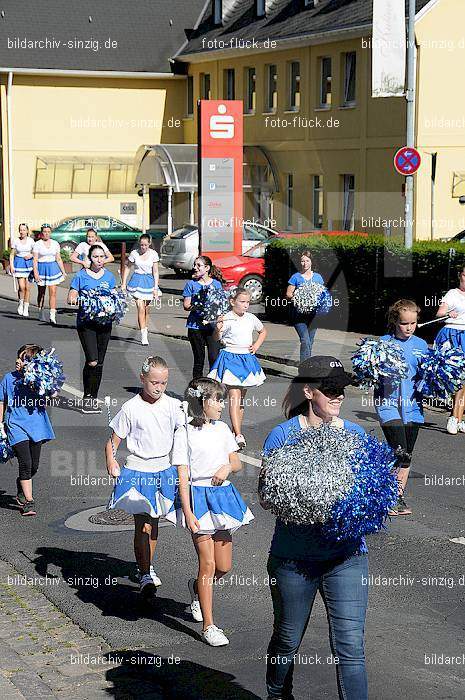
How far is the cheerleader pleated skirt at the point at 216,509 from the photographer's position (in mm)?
7297

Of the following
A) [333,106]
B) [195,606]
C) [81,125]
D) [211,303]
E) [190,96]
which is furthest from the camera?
[190,96]

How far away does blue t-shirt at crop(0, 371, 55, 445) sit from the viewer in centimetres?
1038

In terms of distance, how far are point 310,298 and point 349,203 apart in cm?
2238

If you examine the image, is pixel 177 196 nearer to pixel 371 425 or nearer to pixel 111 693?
pixel 371 425

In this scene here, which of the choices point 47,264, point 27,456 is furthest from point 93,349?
point 47,264

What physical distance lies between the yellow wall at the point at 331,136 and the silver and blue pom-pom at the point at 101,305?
2118cm

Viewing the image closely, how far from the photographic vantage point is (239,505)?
7.42 m

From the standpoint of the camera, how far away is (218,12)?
47.1 meters

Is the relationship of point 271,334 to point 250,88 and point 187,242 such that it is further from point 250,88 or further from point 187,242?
point 250,88

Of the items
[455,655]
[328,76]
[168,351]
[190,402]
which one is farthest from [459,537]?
[328,76]

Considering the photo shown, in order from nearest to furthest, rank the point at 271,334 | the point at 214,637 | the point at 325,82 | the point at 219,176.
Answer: the point at 214,637 < the point at 271,334 < the point at 219,176 < the point at 325,82

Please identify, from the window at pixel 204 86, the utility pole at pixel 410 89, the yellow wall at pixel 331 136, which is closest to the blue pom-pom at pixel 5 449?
the utility pole at pixel 410 89

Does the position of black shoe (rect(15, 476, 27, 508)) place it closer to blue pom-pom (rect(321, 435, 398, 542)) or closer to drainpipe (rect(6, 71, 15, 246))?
blue pom-pom (rect(321, 435, 398, 542))

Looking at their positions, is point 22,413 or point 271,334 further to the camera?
point 271,334
